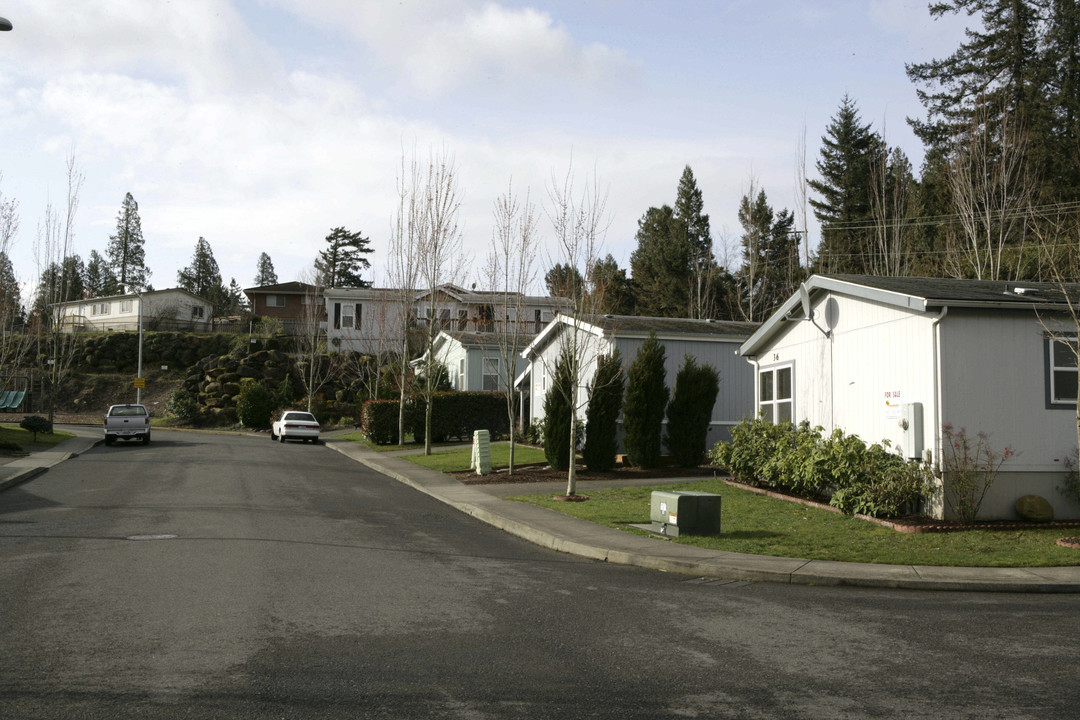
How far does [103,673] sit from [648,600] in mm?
5176

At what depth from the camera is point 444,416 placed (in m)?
36.4

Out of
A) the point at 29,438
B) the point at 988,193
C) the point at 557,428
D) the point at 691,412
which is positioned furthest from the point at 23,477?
the point at 988,193

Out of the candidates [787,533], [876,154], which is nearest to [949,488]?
[787,533]

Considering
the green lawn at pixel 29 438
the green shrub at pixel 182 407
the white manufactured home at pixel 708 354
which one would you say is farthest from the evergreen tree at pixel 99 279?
the white manufactured home at pixel 708 354

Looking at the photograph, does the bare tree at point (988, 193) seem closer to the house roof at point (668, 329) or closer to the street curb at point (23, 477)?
the house roof at point (668, 329)

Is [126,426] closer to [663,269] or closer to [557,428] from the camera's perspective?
[557,428]

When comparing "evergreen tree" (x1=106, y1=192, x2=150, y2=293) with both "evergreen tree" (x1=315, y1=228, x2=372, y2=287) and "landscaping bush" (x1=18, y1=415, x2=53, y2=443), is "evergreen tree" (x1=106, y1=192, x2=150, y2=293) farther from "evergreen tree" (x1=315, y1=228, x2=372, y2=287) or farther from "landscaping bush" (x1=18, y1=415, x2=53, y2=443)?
"landscaping bush" (x1=18, y1=415, x2=53, y2=443)

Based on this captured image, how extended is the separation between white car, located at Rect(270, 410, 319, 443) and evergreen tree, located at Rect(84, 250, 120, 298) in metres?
63.6

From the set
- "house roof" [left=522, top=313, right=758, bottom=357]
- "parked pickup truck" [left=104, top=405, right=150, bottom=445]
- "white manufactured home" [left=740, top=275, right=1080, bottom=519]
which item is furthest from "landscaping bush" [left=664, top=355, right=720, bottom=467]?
"parked pickup truck" [left=104, top=405, right=150, bottom=445]

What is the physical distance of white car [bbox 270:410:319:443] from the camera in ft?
131

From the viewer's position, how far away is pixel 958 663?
6.72m

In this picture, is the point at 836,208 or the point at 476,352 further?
the point at 836,208

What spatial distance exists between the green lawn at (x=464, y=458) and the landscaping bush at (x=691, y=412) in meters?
4.17

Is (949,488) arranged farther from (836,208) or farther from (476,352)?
(836,208)
